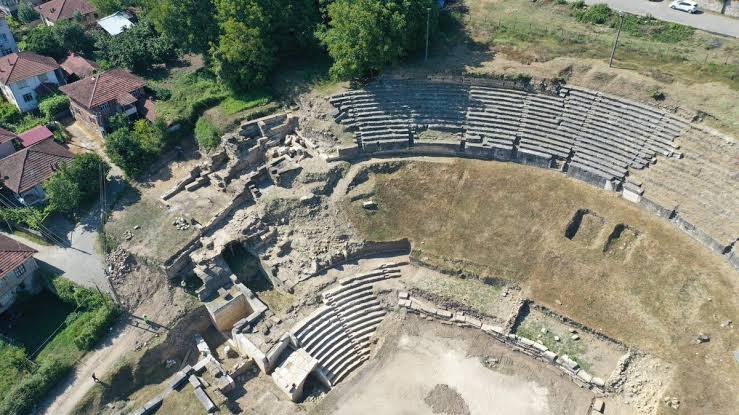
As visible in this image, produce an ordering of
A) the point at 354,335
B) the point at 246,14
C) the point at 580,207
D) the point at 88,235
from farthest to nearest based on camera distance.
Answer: the point at 246,14, the point at 88,235, the point at 580,207, the point at 354,335

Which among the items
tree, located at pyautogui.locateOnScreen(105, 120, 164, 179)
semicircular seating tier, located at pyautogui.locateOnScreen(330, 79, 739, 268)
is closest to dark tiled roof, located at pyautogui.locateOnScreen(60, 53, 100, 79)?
tree, located at pyautogui.locateOnScreen(105, 120, 164, 179)

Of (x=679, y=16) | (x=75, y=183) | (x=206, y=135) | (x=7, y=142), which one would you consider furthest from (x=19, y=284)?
(x=679, y=16)

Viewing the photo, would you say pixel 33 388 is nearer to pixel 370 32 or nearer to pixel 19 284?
pixel 19 284

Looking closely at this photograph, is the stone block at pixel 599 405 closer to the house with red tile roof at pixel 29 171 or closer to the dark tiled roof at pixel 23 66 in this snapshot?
the house with red tile roof at pixel 29 171

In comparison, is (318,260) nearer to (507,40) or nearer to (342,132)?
(342,132)

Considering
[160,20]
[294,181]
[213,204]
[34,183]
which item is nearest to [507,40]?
[294,181]

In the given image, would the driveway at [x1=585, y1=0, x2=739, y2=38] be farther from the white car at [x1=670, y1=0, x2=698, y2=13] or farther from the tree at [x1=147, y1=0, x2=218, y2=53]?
the tree at [x1=147, y1=0, x2=218, y2=53]
